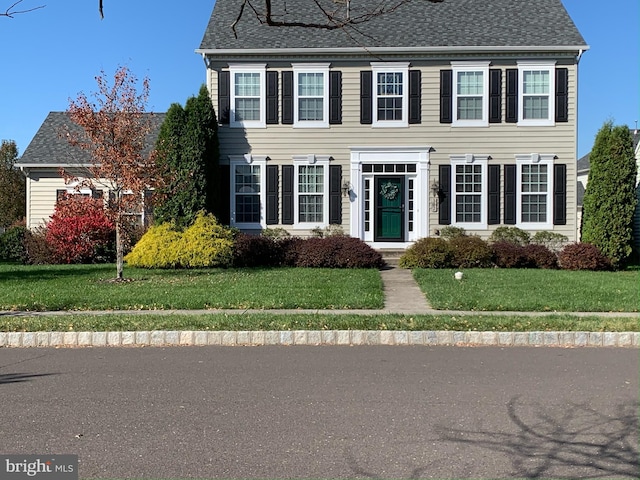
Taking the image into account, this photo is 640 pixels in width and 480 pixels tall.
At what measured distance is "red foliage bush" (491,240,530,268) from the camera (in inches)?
655

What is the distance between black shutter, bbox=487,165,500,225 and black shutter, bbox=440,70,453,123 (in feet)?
6.63

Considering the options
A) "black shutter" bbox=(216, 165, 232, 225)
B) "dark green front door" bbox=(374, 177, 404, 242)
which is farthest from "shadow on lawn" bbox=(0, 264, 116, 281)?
"dark green front door" bbox=(374, 177, 404, 242)

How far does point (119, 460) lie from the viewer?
430 cm

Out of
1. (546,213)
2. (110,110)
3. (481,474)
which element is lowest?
(481,474)

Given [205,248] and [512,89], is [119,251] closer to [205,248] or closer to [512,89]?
[205,248]

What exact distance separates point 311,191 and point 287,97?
2.98 m

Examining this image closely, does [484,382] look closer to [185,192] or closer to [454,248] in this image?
[454,248]

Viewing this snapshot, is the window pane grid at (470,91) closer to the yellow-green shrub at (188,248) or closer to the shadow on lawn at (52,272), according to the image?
the yellow-green shrub at (188,248)

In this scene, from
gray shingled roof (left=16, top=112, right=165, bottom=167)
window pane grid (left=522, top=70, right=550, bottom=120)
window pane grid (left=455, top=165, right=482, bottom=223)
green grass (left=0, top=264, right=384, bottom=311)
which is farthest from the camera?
gray shingled roof (left=16, top=112, right=165, bottom=167)

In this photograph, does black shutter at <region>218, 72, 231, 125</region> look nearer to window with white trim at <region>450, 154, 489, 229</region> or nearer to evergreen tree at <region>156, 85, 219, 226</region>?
→ evergreen tree at <region>156, 85, 219, 226</region>

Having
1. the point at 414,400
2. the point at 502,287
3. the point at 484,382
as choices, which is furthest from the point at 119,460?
the point at 502,287

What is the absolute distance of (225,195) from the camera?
19.3 m

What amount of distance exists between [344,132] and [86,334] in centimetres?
1232

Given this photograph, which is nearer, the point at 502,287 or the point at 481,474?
the point at 481,474
